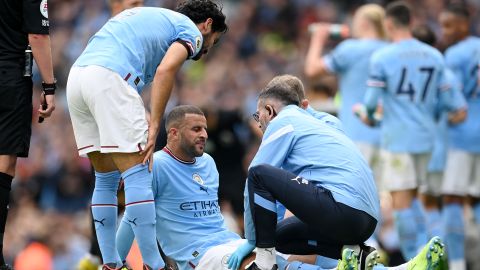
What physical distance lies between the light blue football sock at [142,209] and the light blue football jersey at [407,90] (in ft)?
14.4

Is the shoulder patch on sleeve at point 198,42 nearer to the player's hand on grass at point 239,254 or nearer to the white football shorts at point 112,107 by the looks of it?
the white football shorts at point 112,107

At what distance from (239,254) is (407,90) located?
4316 mm

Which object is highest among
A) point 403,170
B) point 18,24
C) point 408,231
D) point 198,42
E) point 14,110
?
point 198,42

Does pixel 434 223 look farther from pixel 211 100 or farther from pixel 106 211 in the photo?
pixel 211 100

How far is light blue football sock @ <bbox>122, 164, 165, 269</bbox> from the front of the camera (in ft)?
25.1

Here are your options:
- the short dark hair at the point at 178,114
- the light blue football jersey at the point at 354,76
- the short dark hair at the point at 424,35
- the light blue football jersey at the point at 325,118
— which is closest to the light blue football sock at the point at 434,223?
the light blue football jersey at the point at 354,76

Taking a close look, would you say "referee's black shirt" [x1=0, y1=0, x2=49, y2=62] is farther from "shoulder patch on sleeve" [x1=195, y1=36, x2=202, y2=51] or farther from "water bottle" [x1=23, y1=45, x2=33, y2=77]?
"shoulder patch on sleeve" [x1=195, y1=36, x2=202, y2=51]

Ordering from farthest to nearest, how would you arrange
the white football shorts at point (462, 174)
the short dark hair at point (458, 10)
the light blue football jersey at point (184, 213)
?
1. the short dark hair at point (458, 10)
2. the white football shorts at point (462, 174)
3. the light blue football jersey at point (184, 213)

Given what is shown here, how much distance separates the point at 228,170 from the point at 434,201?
8.32 ft

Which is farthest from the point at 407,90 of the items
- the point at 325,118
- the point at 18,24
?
the point at 18,24

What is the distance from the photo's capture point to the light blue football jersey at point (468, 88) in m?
12.2

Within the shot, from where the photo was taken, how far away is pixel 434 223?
12266mm

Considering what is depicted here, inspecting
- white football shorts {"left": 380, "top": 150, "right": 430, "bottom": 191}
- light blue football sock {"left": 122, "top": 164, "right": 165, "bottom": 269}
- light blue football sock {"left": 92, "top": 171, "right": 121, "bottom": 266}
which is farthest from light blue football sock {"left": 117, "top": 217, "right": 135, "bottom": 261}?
white football shorts {"left": 380, "top": 150, "right": 430, "bottom": 191}

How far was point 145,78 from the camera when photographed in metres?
8.09
